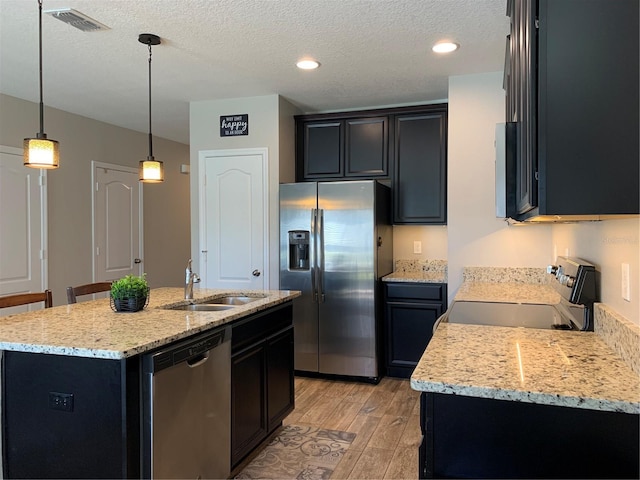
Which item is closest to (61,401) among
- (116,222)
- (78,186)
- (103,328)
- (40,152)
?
(103,328)

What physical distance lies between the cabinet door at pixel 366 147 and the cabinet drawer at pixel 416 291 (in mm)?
1063

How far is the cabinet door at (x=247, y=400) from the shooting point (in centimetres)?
238

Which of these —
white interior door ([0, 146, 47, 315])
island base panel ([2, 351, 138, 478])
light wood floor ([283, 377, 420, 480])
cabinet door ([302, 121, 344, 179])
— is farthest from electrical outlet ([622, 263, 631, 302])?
white interior door ([0, 146, 47, 315])

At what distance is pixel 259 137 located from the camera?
4.32 m

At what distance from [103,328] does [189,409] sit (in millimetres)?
509

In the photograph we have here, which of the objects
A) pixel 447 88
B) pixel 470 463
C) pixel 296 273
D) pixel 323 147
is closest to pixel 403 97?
pixel 447 88

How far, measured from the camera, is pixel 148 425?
1779 mm

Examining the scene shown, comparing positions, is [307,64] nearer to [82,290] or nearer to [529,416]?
[82,290]

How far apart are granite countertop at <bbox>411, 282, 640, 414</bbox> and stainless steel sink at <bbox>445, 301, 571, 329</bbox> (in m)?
0.17

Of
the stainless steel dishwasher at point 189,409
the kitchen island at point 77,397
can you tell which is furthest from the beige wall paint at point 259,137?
the kitchen island at point 77,397

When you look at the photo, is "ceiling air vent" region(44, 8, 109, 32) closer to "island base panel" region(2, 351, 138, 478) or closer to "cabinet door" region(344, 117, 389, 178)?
"island base panel" region(2, 351, 138, 478)

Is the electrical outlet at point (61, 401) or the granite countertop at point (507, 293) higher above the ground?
the granite countertop at point (507, 293)

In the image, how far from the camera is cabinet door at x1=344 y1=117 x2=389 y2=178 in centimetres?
439

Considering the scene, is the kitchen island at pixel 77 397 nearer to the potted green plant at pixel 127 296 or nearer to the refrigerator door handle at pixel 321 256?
the potted green plant at pixel 127 296
